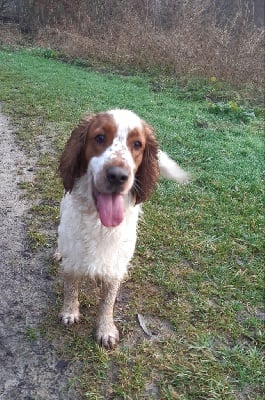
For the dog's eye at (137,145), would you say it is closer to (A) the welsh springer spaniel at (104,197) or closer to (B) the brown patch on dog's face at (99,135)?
(A) the welsh springer spaniel at (104,197)

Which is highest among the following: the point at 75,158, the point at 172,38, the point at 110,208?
the point at 75,158

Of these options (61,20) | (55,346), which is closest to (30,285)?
(55,346)

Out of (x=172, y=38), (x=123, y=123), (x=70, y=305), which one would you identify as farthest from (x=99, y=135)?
(x=172, y=38)

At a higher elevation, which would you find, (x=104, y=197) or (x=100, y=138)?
(x=100, y=138)

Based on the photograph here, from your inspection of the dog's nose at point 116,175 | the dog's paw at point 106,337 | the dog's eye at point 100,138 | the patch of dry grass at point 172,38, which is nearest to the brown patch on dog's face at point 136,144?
Result: the dog's eye at point 100,138

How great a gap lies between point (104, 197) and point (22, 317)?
1080mm

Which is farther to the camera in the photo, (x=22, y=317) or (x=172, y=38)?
(x=172, y=38)

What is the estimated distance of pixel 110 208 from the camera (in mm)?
2270

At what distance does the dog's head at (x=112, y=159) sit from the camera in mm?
2168

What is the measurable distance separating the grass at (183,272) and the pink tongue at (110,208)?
87 centimetres

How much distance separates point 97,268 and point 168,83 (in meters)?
7.63

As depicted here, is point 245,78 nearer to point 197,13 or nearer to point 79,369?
point 197,13

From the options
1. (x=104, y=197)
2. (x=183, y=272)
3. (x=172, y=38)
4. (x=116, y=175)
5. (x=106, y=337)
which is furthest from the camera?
(x=172, y=38)

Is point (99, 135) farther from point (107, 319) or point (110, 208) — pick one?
point (107, 319)
